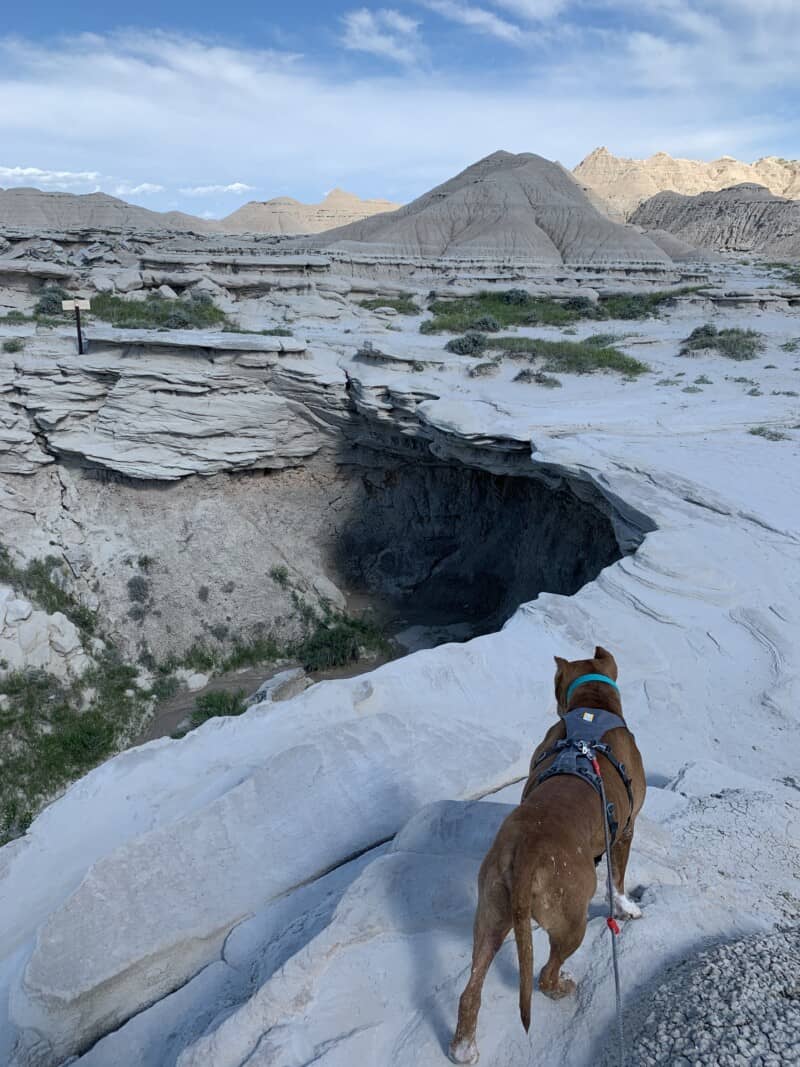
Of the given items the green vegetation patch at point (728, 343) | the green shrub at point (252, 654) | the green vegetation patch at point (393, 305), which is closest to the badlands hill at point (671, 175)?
the green vegetation patch at point (393, 305)

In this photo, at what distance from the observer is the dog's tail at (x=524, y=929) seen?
211cm

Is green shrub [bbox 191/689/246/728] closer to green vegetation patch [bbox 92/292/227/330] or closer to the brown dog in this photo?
green vegetation patch [bbox 92/292/227/330]

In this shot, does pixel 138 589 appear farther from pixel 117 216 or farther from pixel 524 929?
pixel 117 216

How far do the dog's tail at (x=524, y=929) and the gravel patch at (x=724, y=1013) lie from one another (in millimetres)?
398

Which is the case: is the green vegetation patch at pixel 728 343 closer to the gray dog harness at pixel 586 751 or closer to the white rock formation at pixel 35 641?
the white rock formation at pixel 35 641

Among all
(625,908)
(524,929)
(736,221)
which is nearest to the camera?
(524,929)

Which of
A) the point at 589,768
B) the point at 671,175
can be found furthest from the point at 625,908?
the point at 671,175

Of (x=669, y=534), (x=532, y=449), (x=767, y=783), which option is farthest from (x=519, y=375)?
(x=767, y=783)

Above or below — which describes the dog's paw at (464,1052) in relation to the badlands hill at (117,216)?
below

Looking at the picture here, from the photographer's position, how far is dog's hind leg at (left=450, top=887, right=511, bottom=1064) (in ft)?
7.37

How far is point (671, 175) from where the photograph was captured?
102250 millimetres

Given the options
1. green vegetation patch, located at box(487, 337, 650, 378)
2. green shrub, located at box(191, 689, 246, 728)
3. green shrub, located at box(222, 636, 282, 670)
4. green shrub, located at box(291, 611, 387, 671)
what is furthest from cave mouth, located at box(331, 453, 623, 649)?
green shrub, located at box(191, 689, 246, 728)

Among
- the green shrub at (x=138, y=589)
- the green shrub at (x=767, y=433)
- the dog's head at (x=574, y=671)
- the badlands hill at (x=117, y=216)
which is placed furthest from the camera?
the badlands hill at (x=117, y=216)

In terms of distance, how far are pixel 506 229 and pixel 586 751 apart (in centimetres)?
4598
